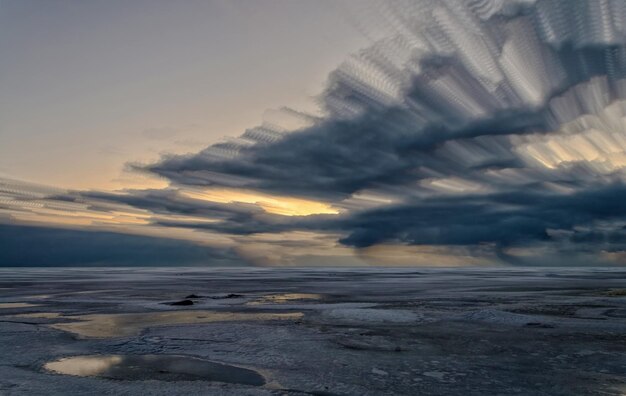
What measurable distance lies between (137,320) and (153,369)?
277 inches

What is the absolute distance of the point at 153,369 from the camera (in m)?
8.08

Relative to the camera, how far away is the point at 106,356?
360 inches

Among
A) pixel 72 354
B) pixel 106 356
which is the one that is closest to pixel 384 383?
pixel 106 356

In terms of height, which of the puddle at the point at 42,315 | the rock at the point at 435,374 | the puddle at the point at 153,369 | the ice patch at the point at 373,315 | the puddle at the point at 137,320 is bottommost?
the puddle at the point at 42,315

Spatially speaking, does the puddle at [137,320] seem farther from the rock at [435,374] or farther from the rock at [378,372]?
the rock at [435,374]

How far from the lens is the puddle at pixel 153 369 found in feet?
24.6

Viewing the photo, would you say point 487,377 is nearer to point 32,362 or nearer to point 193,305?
point 32,362

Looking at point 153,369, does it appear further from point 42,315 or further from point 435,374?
point 42,315

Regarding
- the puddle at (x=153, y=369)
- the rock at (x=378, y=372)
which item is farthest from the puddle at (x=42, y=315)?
the rock at (x=378, y=372)

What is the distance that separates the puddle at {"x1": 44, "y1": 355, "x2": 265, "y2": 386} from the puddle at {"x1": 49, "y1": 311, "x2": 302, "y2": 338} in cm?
282

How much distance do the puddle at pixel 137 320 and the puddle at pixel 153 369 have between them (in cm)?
282

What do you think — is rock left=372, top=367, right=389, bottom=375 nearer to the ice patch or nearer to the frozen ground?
the frozen ground

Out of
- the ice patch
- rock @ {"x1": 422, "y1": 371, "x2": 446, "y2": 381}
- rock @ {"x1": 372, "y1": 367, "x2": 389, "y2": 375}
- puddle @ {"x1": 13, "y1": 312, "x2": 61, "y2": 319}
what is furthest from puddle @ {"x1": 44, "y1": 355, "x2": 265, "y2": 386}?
puddle @ {"x1": 13, "y1": 312, "x2": 61, "y2": 319}

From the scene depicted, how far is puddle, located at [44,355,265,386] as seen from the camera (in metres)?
7.51
